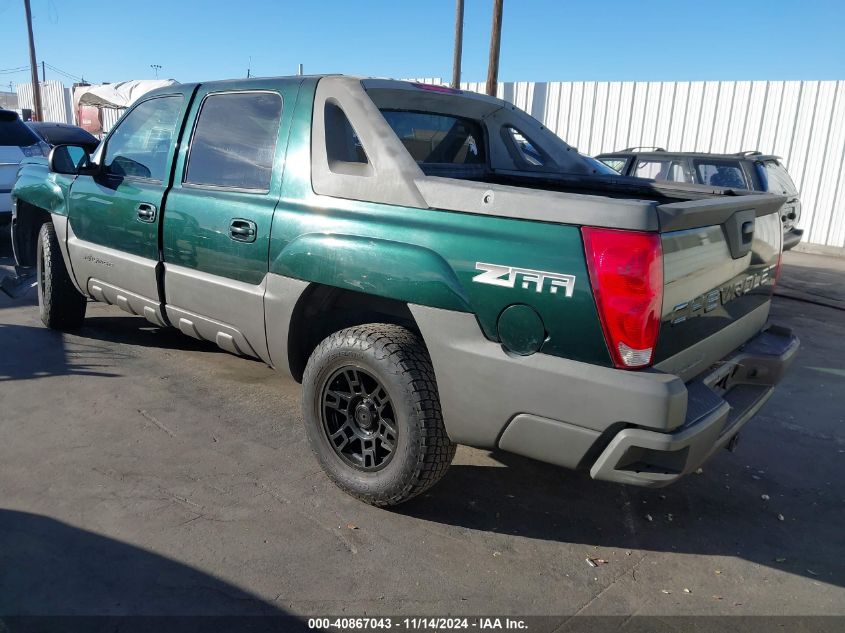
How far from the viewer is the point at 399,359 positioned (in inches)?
110

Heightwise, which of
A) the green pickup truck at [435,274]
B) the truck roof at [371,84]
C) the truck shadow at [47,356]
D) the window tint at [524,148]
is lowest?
the truck shadow at [47,356]

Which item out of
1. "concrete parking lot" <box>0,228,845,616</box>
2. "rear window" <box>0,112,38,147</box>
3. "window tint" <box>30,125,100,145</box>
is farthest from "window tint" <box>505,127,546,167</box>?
"window tint" <box>30,125,100,145</box>

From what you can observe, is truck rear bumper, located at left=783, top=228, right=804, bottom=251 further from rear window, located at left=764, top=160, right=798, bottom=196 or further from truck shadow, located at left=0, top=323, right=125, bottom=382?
truck shadow, located at left=0, top=323, right=125, bottom=382

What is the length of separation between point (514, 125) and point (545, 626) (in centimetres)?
302

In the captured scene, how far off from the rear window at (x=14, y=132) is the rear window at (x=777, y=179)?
9969mm

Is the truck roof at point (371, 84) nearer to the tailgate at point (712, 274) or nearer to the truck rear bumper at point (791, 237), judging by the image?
the tailgate at point (712, 274)

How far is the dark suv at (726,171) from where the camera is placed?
8.66 metres

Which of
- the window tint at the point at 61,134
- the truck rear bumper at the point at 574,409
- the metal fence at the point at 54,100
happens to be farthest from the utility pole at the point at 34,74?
the truck rear bumper at the point at 574,409

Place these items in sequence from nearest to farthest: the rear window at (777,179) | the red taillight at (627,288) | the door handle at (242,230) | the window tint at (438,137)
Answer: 1. the red taillight at (627,288)
2. the door handle at (242,230)
3. the window tint at (438,137)
4. the rear window at (777,179)

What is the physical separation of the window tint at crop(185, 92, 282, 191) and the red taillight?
6.02 ft

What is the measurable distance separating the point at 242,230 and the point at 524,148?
77.9 inches

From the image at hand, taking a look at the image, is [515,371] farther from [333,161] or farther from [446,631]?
[333,161]

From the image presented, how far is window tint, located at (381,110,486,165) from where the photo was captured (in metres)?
3.58

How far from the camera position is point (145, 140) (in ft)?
14.3
